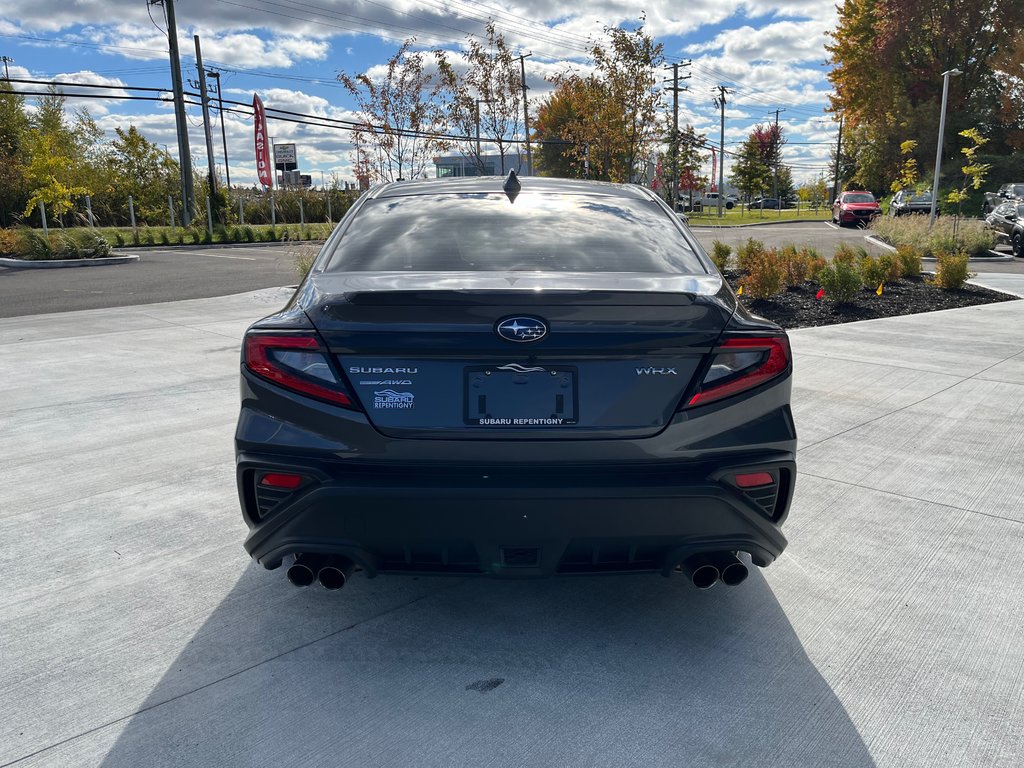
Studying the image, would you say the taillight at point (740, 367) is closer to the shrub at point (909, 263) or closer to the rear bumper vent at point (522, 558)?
the rear bumper vent at point (522, 558)

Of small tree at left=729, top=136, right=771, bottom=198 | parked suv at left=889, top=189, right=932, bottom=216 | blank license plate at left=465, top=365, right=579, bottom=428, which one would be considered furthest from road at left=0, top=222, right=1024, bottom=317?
small tree at left=729, top=136, right=771, bottom=198

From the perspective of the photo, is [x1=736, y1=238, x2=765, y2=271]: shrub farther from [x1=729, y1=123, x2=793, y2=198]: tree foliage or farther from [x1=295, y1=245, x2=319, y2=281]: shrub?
[x1=729, y1=123, x2=793, y2=198]: tree foliage

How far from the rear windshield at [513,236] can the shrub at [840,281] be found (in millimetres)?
8612

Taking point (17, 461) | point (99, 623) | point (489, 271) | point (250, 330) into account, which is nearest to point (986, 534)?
point (489, 271)

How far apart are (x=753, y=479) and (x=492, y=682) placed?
107cm

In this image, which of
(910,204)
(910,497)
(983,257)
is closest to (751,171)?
(910,204)

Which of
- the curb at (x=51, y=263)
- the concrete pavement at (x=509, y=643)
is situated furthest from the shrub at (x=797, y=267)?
the curb at (x=51, y=263)

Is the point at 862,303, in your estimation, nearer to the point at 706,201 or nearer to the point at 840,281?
the point at 840,281

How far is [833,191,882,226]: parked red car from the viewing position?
1421 inches

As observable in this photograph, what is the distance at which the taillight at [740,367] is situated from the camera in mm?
2539

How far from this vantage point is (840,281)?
11367 mm

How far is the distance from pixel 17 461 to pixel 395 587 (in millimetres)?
2930

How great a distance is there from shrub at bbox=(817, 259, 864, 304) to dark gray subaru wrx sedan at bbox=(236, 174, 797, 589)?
9.57 m

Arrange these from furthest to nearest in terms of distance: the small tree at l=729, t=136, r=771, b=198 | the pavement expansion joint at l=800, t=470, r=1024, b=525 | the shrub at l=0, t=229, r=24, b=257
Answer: the small tree at l=729, t=136, r=771, b=198, the shrub at l=0, t=229, r=24, b=257, the pavement expansion joint at l=800, t=470, r=1024, b=525
